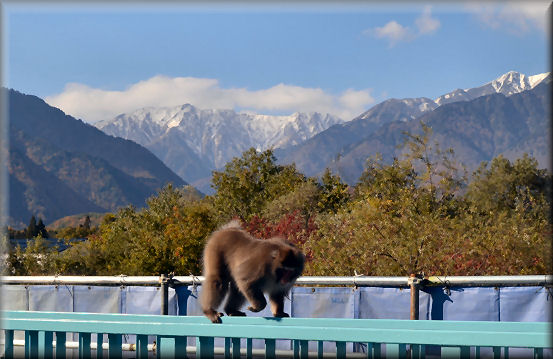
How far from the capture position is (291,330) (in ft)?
13.4

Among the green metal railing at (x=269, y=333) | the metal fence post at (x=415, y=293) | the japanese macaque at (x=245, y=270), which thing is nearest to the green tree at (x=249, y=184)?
the metal fence post at (x=415, y=293)

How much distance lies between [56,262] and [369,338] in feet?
97.0

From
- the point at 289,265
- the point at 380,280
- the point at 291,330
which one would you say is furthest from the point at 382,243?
the point at 291,330

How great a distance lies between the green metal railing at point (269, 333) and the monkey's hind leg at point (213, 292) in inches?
23.5

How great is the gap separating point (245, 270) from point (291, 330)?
1.25m

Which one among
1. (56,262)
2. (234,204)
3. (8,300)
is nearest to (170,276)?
(8,300)

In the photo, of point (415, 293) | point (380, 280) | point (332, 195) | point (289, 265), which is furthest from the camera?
point (332, 195)

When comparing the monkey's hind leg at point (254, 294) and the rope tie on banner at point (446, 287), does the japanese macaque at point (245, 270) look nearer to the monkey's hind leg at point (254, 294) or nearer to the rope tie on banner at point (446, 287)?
the monkey's hind leg at point (254, 294)

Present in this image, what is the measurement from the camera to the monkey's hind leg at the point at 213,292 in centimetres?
549

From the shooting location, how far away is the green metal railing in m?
3.64

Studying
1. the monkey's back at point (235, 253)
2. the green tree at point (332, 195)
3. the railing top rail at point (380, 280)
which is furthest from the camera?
the green tree at point (332, 195)

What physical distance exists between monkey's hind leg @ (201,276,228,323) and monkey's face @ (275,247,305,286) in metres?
0.65

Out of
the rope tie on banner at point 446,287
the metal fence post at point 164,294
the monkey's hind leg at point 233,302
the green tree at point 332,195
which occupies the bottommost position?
the metal fence post at point 164,294

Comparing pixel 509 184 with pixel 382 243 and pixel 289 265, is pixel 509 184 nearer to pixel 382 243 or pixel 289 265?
pixel 382 243
